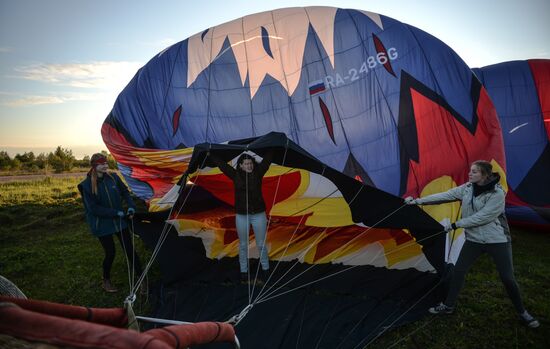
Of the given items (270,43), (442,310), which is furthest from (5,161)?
(442,310)

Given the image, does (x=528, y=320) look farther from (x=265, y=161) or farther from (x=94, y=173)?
(x=94, y=173)

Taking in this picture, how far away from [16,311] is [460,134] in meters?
4.24

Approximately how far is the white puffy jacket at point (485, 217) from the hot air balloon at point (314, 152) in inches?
10.3

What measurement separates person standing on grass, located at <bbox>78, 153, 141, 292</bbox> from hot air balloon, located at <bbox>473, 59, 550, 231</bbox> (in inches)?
218

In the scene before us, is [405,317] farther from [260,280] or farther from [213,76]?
[213,76]

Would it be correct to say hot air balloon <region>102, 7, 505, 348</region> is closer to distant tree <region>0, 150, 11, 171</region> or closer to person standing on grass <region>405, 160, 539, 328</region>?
person standing on grass <region>405, 160, 539, 328</region>

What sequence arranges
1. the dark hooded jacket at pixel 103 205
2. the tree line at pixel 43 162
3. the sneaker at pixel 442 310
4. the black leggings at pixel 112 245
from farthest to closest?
the tree line at pixel 43 162 < the black leggings at pixel 112 245 < the dark hooded jacket at pixel 103 205 < the sneaker at pixel 442 310

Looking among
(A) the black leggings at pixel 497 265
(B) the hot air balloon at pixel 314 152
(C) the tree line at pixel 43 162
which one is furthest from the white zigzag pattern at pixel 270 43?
(C) the tree line at pixel 43 162

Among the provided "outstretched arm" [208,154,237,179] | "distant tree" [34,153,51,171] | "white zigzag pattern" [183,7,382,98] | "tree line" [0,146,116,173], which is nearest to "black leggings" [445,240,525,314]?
"outstretched arm" [208,154,237,179]

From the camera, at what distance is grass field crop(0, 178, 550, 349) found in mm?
2537

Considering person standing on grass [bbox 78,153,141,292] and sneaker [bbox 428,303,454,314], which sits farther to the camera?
person standing on grass [bbox 78,153,141,292]

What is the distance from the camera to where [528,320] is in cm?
262

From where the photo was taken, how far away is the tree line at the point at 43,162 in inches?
842

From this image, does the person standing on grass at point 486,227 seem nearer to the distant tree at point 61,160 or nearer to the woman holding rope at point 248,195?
the woman holding rope at point 248,195
